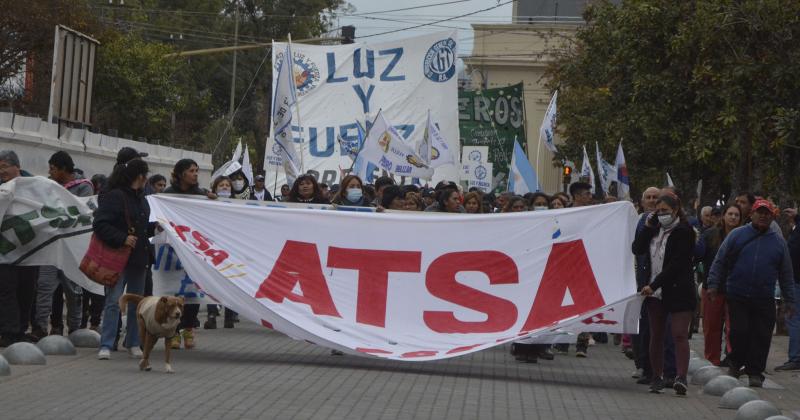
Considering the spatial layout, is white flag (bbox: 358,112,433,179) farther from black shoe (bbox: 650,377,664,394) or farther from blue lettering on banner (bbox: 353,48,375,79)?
black shoe (bbox: 650,377,664,394)

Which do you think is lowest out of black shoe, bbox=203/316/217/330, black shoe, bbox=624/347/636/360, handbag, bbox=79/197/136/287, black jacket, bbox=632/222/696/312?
black shoe, bbox=203/316/217/330

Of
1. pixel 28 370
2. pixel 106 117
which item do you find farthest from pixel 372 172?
pixel 106 117

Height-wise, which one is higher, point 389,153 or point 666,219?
point 389,153

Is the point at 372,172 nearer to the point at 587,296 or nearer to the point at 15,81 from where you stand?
the point at 587,296

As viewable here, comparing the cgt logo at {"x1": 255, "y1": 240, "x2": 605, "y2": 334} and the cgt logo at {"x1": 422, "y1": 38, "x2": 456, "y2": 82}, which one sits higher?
the cgt logo at {"x1": 422, "y1": 38, "x2": 456, "y2": 82}

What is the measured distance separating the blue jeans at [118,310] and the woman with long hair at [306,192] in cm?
302

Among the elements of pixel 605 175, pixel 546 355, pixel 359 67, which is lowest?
pixel 546 355

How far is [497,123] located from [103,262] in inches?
946

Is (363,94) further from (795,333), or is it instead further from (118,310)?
(118,310)

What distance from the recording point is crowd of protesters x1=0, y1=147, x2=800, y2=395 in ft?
41.3

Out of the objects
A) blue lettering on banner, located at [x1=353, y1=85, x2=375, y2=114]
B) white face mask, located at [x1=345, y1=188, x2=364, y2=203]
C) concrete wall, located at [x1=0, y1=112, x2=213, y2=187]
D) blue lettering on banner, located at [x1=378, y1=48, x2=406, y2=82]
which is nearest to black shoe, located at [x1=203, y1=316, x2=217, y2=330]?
white face mask, located at [x1=345, y1=188, x2=364, y2=203]

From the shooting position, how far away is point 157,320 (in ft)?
39.3

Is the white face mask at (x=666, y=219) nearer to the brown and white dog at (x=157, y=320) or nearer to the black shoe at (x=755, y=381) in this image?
the black shoe at (x=755, y=381)

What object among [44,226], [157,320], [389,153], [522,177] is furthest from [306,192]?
[522,177]
